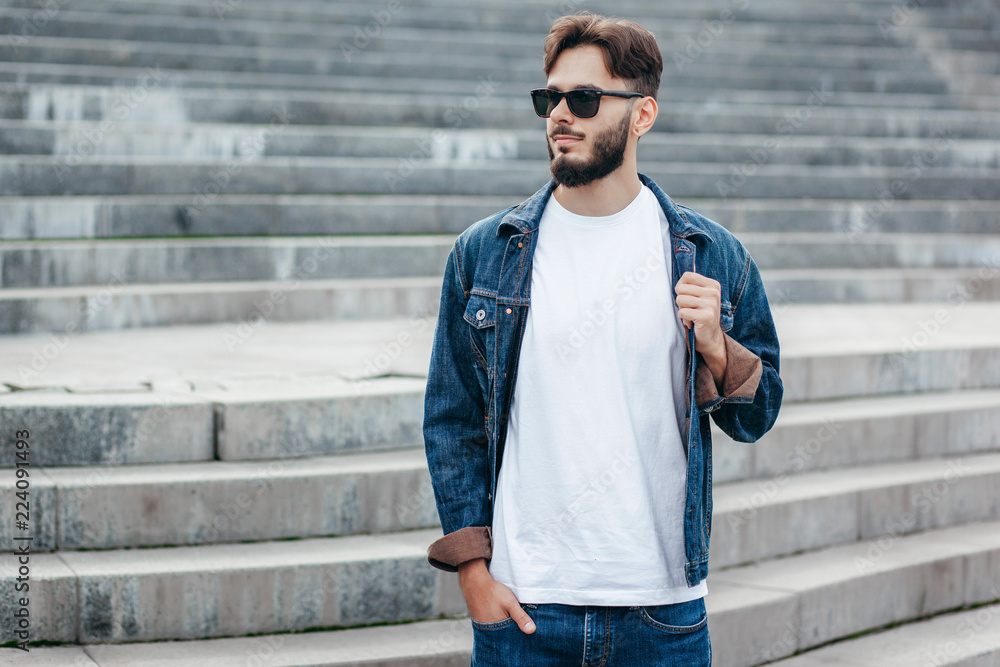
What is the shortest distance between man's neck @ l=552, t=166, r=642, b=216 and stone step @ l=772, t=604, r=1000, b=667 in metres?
2.35

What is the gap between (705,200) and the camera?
7945mm

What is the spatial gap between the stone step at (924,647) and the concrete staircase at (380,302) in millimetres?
21

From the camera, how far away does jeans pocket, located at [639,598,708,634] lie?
6.35 ft

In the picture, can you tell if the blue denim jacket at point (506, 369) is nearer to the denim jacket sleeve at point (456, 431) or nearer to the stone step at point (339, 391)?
the denim jacket sleeve at point (456, 431)

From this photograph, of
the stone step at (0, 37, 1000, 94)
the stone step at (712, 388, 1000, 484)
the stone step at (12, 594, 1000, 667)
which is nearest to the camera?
the stone step at (12, 594, 1000, 667)

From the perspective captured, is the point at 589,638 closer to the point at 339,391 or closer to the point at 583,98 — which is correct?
the point at 583,98

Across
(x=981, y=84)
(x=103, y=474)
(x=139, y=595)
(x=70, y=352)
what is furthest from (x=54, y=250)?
(x=981, y=84)

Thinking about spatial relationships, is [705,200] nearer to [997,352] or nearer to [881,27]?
[997,352]

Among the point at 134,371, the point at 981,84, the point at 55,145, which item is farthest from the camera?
the point at 981,84

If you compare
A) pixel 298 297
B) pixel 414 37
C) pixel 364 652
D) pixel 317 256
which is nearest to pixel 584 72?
pixel 364 652

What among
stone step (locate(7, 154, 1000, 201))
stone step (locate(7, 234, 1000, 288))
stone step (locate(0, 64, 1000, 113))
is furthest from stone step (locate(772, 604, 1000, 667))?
stone step (locate(0, 64, 1000, 113))

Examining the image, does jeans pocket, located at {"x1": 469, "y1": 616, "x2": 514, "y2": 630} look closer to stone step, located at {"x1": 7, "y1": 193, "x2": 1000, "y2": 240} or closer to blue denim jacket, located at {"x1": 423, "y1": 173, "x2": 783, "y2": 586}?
blue denim jacket, located at {"x1": 423, "y1": 173, "x2": 783, "y2": 586}

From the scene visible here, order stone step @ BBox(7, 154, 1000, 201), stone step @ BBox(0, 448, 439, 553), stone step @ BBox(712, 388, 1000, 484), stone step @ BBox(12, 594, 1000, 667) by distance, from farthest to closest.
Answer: stone step @ BBox(7, 154, 1000, 201) < stone step @ BBox(712, 388, 1000, 484) < stone step @ BBox(0, 448, 439, 553) < stone step @ BBox(12, 594, 1000, 667)

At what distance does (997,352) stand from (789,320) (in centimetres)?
126
